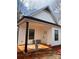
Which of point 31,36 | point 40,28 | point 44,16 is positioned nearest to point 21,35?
point 31,36

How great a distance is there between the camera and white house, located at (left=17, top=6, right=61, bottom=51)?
171cm

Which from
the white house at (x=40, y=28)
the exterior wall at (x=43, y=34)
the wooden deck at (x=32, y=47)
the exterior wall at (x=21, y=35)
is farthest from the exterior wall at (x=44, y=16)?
the wooden deck at (x=32, y=47)

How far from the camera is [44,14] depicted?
1.80 m

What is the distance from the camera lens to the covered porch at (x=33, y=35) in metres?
1.69

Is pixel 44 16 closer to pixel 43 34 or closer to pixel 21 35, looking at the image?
pixel 43 34

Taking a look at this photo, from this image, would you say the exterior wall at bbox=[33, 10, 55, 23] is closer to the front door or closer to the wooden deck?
the front door

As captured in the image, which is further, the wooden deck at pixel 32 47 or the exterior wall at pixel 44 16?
the exterior wall at pixel 44 16

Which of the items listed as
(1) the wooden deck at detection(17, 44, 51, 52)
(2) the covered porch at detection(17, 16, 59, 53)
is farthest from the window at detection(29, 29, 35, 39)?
(1) the wooden deck at detection(17, 44, 51, 52)

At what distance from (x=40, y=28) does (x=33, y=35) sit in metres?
0.13

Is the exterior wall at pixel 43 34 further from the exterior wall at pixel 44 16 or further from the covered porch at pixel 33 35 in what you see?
the exterior wall at pixel 44 16

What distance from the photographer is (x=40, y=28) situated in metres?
1.77

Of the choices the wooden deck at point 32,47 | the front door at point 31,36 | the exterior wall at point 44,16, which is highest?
the exterior wall at point 44,16
